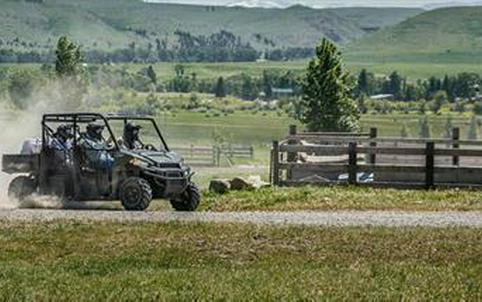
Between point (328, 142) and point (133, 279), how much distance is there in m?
22.7

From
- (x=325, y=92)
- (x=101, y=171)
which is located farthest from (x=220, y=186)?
(x=325, y=92)

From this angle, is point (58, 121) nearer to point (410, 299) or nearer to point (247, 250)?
point (247, 250)

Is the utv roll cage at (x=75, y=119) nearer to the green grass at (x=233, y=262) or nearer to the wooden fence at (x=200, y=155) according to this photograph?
the green grass at (x=233, y=262)

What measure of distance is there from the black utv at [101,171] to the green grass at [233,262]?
4.31 meters

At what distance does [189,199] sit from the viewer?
24.9 meters

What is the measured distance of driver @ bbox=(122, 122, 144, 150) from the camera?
83.7ft

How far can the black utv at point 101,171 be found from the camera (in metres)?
24.5

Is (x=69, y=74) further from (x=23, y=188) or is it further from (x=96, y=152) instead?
(x=96, y=152)

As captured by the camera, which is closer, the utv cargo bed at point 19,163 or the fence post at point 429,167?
the utv cargo bed at point 19,163

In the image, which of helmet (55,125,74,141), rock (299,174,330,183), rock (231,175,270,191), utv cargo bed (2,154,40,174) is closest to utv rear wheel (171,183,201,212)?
helmet (55,125,74,141)

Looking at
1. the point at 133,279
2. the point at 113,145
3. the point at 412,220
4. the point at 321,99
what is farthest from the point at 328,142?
the point at 321,99

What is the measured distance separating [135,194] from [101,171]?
48.9 inches

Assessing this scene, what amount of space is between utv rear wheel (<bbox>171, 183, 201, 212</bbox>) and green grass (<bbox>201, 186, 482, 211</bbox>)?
0.40 meters

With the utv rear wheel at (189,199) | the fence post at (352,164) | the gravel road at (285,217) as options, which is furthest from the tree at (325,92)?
the gravel road at (285,217)
